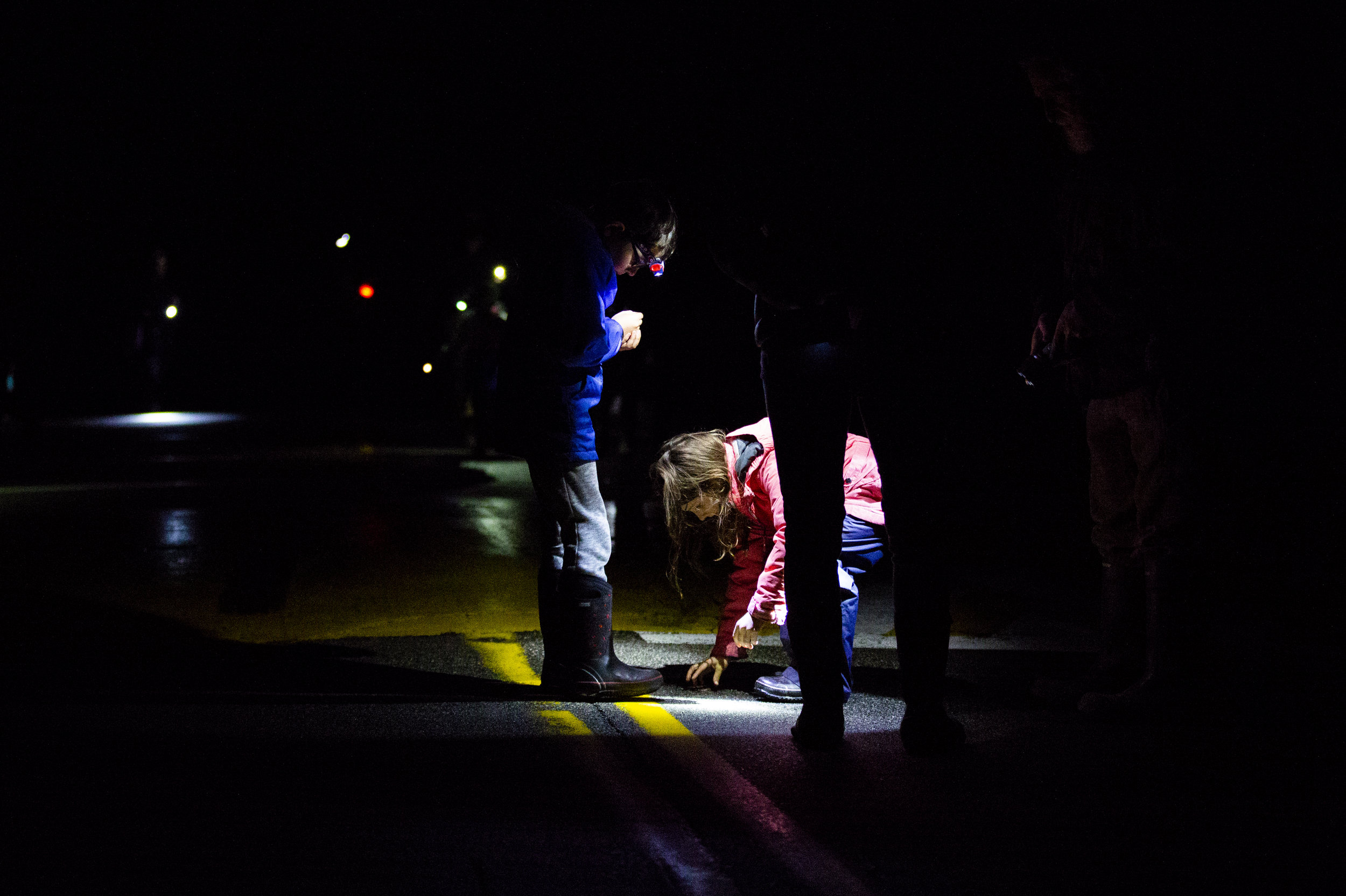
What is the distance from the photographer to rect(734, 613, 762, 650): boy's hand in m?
4.75

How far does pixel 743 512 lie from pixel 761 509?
0.27 feet

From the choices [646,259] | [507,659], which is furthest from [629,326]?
[507,659]

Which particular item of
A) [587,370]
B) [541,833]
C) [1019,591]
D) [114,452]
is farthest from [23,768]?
[114,452]

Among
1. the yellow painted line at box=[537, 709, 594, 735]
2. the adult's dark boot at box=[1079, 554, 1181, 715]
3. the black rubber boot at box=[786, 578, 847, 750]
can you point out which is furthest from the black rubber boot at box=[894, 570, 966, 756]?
the yellow painted line at box=[537, 709, 594, 735]

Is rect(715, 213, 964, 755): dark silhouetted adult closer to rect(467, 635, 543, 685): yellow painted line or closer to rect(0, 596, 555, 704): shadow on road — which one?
rect(0, 596, 555, 704): shadow on road

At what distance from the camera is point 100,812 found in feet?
10.8

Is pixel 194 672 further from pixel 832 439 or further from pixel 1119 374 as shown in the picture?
pixel 1119 374

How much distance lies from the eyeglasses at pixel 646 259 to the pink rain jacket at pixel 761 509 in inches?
28.6

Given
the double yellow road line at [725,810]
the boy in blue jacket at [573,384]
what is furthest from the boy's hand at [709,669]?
the double yellow road line at [725,810]

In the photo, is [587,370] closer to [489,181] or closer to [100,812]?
[100,812]

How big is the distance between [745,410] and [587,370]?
44.0 feet

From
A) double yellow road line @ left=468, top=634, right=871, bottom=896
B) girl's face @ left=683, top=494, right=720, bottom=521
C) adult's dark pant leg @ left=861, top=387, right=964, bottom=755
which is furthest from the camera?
girl's face @ left=683, top=494, right=720, bottom=521

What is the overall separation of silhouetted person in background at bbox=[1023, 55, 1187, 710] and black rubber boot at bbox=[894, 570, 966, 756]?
82 centimetres

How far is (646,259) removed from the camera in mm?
4832
